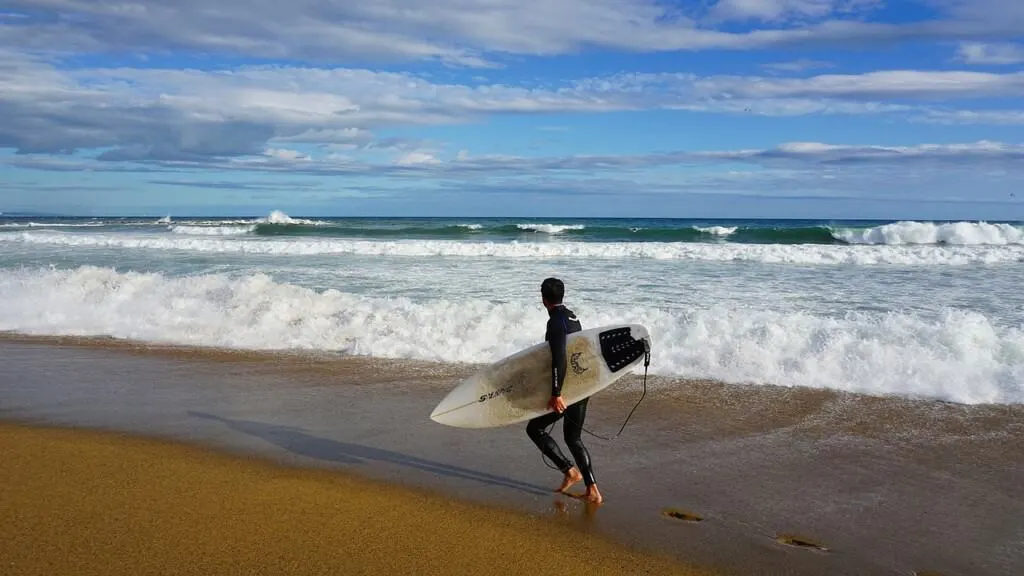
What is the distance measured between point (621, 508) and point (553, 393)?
0.81 m

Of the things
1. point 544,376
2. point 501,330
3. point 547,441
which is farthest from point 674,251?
point 547,441

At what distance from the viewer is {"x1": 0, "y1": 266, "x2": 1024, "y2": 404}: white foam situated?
7818mm

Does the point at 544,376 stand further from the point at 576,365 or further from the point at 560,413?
the point at 560,413

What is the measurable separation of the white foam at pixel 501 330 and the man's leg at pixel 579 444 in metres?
3.69

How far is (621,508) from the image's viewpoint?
4566 millimetres

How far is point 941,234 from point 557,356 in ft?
114

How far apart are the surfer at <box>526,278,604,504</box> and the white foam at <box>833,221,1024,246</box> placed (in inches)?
1230

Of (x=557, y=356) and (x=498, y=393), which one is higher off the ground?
(x=557, y=356)

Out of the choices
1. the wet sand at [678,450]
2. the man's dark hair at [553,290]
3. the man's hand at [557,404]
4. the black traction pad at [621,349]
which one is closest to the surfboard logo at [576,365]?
the black traction pad at [621,349]

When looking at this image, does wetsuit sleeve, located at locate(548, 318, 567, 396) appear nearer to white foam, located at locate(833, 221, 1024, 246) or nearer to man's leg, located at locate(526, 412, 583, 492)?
man's leg, located at locate(526, 412, 583, 492)

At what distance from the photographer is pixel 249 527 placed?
162 inches

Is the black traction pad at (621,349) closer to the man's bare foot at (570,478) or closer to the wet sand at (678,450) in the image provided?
the man's bare foot at (570,478)

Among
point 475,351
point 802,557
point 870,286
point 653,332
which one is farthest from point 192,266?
point 802,557

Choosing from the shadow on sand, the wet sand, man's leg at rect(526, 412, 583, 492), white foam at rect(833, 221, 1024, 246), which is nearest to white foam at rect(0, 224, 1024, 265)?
white foam at rect(833, 221, 1024, 246)
